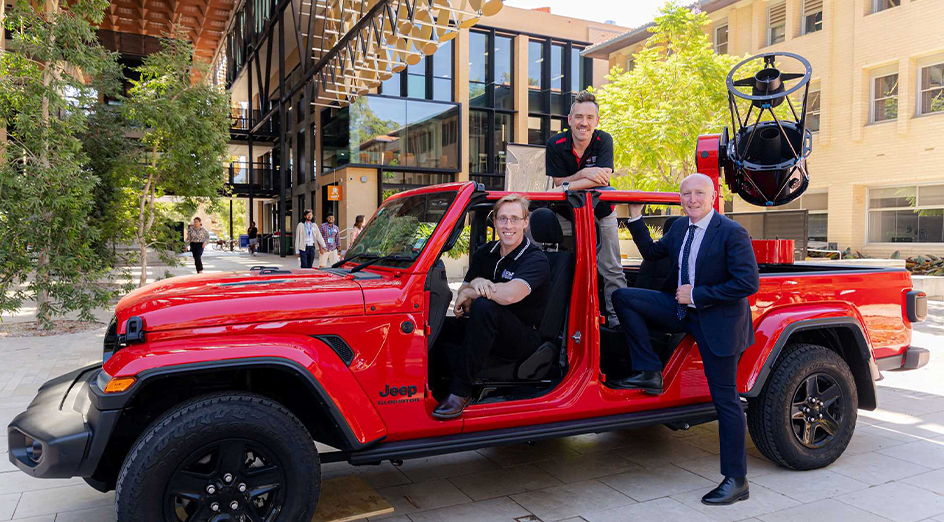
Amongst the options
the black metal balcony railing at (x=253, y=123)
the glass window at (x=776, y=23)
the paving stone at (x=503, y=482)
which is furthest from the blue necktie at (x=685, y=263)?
the black metal balcony railing at (x=253, y=123)

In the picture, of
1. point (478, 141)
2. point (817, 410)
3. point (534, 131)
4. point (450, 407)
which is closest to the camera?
point (450, 407)

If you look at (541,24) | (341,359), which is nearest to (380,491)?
(341,359)

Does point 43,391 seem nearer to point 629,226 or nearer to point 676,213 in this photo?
point 629,226

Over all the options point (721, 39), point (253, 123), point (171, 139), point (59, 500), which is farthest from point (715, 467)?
point (253, 123)

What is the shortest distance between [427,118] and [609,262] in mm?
24856

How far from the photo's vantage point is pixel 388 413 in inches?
138

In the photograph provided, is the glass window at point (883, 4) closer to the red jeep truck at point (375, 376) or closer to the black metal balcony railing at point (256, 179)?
the red jeep truck at point (375, 376)

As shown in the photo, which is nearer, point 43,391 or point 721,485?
point 43,391

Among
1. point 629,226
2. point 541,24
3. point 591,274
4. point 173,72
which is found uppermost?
point 541,24

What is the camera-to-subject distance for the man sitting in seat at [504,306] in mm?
3732

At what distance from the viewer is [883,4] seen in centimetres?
1923

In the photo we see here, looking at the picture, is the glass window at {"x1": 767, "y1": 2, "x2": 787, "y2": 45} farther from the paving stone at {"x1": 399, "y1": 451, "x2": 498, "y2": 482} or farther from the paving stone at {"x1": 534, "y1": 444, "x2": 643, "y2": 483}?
the paving stone at {"x1": 399, "y1": 451, "x2": 498, "y2": 482}

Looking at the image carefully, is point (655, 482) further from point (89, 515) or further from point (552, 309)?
point (89, 515)

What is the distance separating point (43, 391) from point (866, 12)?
22.7 meters
